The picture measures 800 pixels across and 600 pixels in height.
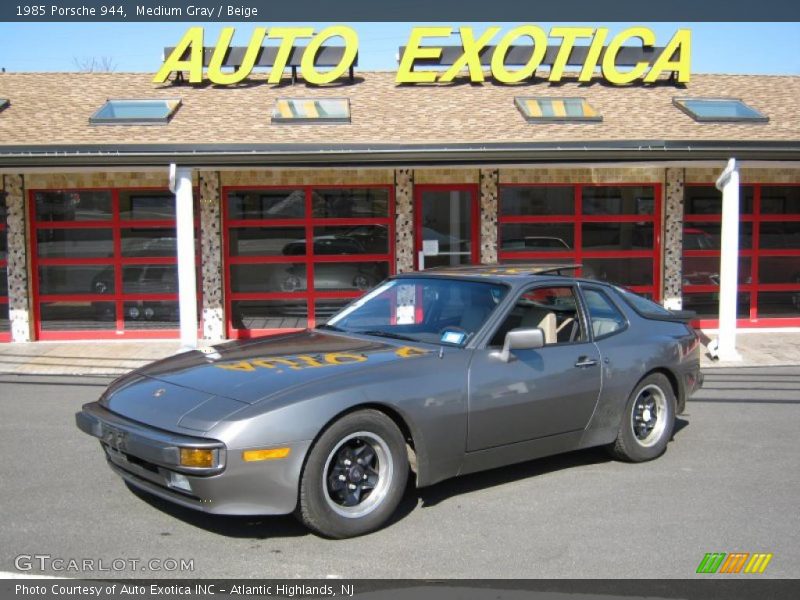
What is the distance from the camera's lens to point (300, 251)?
1305 cm

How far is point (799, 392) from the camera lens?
8.69 m

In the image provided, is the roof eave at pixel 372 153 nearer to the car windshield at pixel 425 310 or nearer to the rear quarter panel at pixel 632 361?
the rear quarter panel at pixel 632 361

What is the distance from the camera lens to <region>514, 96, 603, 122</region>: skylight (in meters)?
13.0

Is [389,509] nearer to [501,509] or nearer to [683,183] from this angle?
[501,509]

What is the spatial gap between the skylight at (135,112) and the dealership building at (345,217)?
0.15ft

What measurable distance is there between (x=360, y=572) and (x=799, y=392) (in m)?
6.60

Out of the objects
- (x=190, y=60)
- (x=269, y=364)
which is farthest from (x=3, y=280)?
(x=269, y=364)

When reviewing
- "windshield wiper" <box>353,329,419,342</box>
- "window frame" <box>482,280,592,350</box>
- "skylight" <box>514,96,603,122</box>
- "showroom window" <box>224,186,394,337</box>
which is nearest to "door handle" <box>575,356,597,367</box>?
"window frame" <box>482,280,592,350</box>

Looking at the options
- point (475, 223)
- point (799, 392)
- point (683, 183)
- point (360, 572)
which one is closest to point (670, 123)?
point (683, 183)

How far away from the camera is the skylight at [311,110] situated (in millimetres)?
12758

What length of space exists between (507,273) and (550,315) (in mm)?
434

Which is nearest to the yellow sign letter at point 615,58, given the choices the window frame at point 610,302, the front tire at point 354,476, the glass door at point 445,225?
the glass door at point 445,225

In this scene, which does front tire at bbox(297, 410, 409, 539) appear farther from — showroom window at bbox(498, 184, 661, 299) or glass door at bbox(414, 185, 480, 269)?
showroom window at bbox(498, 184, 661, 299)

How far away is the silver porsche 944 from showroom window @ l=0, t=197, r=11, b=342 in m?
8.76
